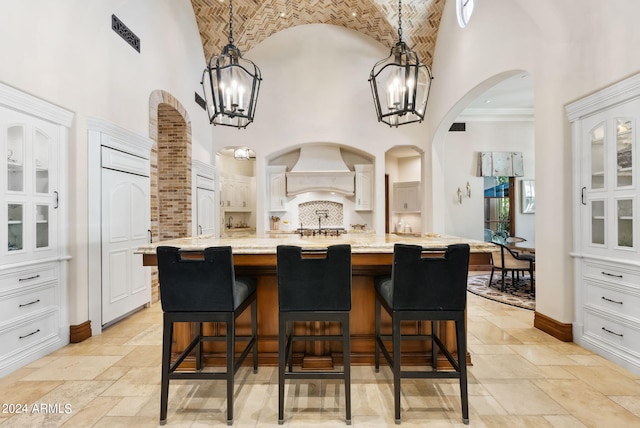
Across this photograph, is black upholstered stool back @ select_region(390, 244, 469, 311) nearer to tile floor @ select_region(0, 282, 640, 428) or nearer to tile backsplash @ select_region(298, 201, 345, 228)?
tile floor @ select_region(0, 282, 640, 428)

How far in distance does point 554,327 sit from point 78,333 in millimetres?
4669

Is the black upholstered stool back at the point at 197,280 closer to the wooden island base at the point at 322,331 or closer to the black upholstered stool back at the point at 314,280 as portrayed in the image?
the black upholstered stool back at the point at 314,280

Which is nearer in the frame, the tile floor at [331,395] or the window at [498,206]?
the tile floor at [331,395]

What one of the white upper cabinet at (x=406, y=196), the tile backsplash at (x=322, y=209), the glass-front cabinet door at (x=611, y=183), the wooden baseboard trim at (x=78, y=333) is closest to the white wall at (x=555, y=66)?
the glass-front cabinet door at (x=611, y=183)

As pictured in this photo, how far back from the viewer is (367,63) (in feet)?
21.2

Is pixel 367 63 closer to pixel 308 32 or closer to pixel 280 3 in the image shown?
pixel 308 32

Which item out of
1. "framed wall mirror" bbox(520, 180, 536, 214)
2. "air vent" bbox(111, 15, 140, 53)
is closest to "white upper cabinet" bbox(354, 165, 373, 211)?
"framed wall mirror" bbox(520, 180, 536, 214)

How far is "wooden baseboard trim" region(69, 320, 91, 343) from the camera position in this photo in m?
3.03

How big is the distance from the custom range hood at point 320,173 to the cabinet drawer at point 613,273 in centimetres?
467

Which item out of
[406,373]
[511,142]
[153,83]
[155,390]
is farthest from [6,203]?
[511,142]

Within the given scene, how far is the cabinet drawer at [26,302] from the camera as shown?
2436 mm

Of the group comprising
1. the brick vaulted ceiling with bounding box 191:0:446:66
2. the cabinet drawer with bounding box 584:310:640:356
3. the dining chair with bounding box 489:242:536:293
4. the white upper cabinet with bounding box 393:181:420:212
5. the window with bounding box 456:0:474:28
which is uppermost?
the brick vaulted ceiling with bounding box 191:0:446:66

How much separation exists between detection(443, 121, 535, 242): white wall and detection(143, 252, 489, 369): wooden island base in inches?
194

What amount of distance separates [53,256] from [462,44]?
575 cm
